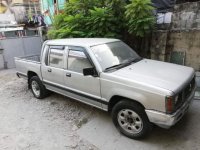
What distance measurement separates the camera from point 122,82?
11.5 feet

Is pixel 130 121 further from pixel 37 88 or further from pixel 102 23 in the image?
pixel 102 23

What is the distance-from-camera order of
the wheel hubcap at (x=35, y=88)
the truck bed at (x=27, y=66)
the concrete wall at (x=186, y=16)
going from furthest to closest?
the concrete wall at (x=186, y=16) → the wheel hubcap at (x=35, y=88) → the truck bed at (x=27, y=66)

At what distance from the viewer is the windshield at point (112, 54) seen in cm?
403

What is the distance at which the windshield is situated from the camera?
159 inches

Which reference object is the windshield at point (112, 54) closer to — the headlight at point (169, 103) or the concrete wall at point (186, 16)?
the headlight at point (169, 103)

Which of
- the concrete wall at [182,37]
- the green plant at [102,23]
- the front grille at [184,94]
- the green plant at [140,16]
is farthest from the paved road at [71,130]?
the green plant at [140,16]

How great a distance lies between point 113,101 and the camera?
12.7 feet

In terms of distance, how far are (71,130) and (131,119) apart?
4.36 ft

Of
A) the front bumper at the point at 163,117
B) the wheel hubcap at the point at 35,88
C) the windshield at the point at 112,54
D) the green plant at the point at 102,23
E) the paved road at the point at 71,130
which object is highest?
the green plant at the point at 102,23

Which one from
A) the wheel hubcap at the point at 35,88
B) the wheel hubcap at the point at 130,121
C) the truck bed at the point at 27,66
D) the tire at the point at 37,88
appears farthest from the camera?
the wheel hubcap at the point at 35,88

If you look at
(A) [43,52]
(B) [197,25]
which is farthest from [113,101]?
(B) [197,25]

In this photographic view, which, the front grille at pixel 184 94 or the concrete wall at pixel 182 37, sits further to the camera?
the concrete wall at pixel 182 37

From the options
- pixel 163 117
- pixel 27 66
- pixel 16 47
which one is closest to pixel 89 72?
pixel 163 117

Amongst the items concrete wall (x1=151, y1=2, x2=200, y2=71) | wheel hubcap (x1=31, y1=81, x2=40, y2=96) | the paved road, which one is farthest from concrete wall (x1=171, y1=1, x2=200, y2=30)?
wheel hubcap (x1=31, y1=81, x2=40, y2=96)
